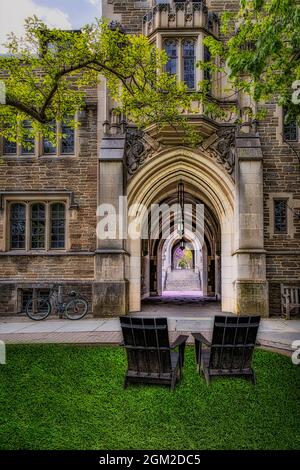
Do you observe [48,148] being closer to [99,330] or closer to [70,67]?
[70,67]

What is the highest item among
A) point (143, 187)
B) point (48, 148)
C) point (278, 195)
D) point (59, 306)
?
point (48, 148)

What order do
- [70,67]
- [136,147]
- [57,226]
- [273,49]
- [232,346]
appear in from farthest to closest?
1. [57,226]
2. [136,147]
3. [70,67]
4. [273,49]
5. [232,346]

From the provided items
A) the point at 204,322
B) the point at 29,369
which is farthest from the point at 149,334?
the point at 204,322

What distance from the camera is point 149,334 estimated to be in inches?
199

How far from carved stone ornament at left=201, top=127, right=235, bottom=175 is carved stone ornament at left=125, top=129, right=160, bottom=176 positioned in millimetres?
1621

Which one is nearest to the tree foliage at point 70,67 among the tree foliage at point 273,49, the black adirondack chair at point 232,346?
the tree foliage at point 273,49

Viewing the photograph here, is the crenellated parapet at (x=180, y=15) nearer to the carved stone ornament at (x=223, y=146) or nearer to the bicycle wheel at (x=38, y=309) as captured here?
the carved stone ornament at (x=223, y=146)

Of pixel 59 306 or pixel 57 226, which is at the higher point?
pixel 57 226

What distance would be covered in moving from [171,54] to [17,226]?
7046 mm

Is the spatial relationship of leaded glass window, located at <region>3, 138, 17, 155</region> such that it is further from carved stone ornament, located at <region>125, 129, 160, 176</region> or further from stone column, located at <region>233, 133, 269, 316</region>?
stone column, located at <region>233, 133, 269, 316</region>

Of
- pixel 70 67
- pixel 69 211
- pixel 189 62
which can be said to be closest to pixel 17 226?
pixel 69 211

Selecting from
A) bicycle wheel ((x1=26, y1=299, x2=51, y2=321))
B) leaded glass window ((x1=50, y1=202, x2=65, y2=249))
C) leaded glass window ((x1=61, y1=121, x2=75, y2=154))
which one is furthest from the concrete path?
leaded glass window ((x1=61, y1=121, x2=75, y2=154))

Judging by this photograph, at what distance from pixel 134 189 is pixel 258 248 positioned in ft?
13.1

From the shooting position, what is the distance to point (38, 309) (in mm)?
12672
